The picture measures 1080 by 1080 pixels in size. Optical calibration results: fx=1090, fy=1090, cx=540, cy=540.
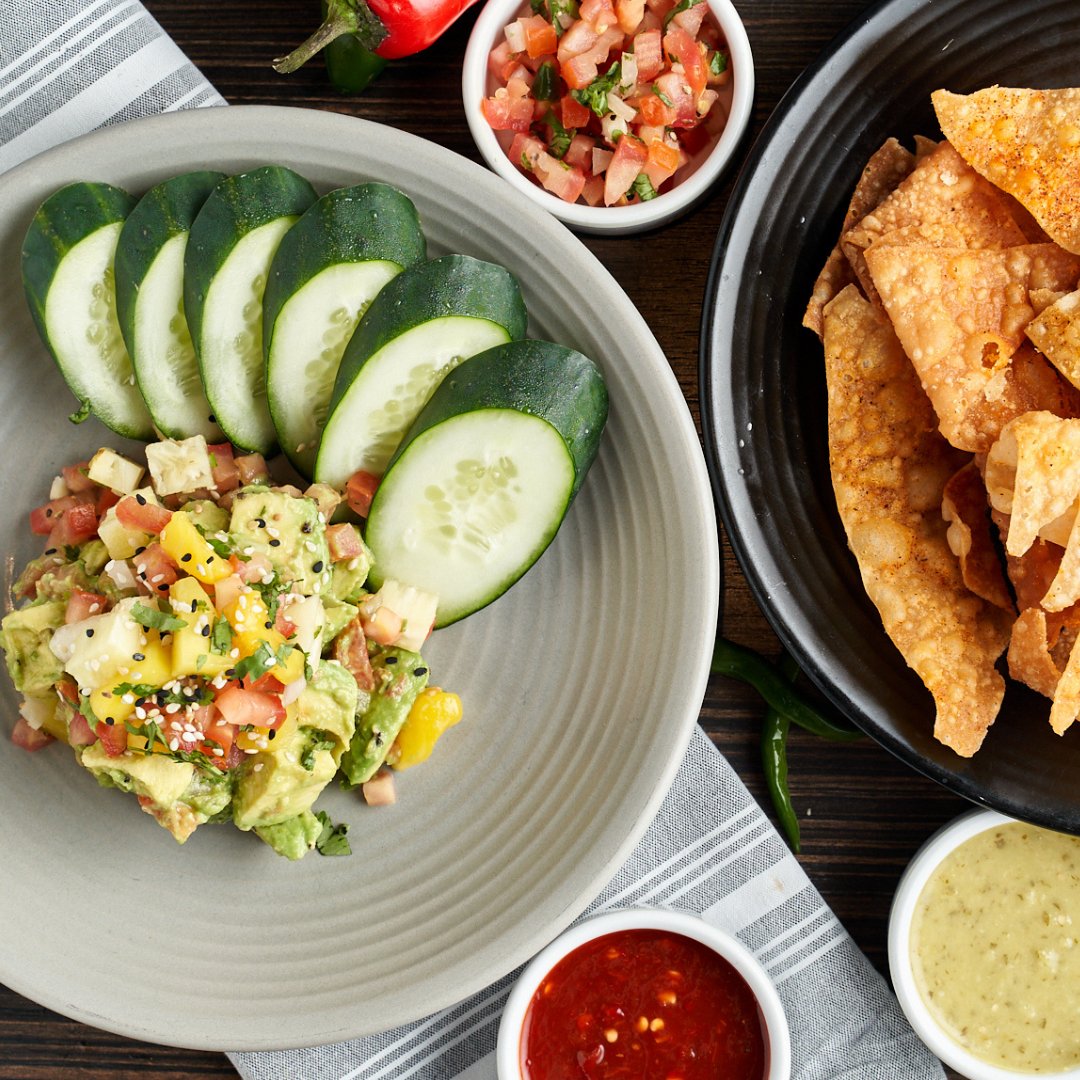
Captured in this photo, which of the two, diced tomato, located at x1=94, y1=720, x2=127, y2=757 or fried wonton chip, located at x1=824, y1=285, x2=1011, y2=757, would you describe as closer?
diced tomato, located at x1=94, y1=720, x2=127, y2=757

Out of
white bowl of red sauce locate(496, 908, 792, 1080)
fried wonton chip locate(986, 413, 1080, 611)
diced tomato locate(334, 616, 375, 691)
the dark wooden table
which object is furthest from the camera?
the dark wooden table

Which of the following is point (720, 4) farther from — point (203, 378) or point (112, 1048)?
point (112, 1048)

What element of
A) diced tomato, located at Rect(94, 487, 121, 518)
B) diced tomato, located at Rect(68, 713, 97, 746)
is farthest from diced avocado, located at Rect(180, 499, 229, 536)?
diced tomato, located at Rect(68, 713, 97, 746)

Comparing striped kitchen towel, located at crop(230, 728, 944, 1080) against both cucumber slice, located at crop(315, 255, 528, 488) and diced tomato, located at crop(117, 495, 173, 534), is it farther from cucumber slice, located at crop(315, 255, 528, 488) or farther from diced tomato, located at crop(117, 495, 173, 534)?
diced tomato, located at crop(117, 495, 173, 534)

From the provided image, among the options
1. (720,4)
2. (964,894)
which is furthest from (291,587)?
(964,894)

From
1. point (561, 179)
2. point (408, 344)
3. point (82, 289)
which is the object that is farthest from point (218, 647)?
point (561, 179)
